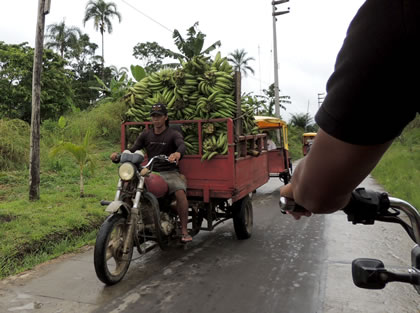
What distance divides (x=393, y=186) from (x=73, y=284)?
9970 millimetres

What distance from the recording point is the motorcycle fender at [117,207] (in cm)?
381

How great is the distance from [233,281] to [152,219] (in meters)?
1.23

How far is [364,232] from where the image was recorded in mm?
6141

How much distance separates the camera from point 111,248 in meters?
4.02

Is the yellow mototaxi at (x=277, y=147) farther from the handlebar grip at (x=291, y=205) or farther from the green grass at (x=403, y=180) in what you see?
the handlebar grip at (x=291, y=205)

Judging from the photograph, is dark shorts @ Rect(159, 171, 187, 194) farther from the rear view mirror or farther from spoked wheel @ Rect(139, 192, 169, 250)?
the rear view mirror

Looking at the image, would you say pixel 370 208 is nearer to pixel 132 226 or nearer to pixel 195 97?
pixel 132 226

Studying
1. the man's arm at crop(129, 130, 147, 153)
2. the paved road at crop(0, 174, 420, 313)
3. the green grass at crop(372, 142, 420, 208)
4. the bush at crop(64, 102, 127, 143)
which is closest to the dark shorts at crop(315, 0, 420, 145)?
the paved road at crop(0, 174, 420, 313)

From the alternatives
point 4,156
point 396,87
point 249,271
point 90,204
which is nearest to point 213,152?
point 249,271

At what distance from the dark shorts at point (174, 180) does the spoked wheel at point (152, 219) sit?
441mm

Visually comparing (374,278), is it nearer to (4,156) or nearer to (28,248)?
(28,248)

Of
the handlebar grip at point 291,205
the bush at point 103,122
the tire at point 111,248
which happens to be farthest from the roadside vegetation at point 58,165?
the handlebar grip at point 291,205

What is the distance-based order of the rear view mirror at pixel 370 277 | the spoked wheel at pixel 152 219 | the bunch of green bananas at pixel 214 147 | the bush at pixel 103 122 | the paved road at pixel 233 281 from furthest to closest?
the bush at pixel 103 122 < the bunch of green bananas at pixel 214 147 < the spoked wheel at pixel 152 219 < the paved road at pixel 233 281 < the rear view mirror at pixel 370 277

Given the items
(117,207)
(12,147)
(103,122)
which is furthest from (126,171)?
(103,122)
